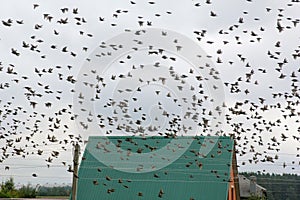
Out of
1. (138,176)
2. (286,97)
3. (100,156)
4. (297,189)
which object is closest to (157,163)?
(138,176)

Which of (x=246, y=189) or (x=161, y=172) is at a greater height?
(x=161, y=172)

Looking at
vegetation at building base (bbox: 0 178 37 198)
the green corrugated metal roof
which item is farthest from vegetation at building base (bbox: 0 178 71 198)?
the green corrugated metal roof

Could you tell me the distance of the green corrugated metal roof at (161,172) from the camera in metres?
31.2

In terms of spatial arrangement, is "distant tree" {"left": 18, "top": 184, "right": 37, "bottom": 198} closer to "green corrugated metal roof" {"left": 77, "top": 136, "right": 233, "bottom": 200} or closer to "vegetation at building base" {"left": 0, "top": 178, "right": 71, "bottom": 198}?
"vegetation at building base" {"left": 0, "top": 178, "right": 71, "bottom": 198}

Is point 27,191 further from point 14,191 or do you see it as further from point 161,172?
point 161,172

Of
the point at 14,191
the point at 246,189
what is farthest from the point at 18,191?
the point at 246,189

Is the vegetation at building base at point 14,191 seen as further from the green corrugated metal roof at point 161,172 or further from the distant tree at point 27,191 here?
the green corrugated metal roof at point 161,172

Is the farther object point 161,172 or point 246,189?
point 246,189

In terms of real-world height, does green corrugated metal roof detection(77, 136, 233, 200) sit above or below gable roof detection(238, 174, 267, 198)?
above

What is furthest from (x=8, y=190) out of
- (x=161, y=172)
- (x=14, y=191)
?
(x=161, y=172)

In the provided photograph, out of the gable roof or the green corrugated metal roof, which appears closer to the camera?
the green corrugated metal roof

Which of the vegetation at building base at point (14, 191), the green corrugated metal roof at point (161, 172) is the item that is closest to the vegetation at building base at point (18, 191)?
the vegetation at building base at point (14, 191)

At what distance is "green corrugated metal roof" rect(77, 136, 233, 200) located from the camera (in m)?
31.2

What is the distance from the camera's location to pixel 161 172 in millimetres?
32625
